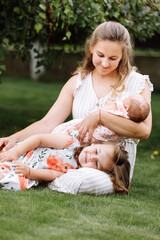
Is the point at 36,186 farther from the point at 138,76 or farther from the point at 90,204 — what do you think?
the point at 138,76

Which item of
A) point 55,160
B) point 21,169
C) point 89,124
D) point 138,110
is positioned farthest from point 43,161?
point 138,110

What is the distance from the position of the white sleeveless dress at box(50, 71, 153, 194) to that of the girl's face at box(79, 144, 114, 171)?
0.24 feet

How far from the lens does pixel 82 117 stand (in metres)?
3.64

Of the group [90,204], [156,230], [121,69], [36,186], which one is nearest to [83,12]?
[121,69]

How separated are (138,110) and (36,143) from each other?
76 cm

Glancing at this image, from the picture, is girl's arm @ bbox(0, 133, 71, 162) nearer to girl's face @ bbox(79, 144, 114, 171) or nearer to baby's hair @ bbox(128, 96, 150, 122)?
girl's face @ bbox(79, 144, 114, 171)

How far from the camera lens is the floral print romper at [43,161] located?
10.5 ft

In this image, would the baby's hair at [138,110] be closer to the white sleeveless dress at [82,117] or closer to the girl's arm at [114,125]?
the girl's arm at [114,125]

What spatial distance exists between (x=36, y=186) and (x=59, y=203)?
1.53 ft

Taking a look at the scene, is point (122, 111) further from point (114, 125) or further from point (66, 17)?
point (66, 17)

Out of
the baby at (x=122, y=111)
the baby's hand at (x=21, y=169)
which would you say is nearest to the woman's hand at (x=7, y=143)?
the baby's hand at (x=21, y=169)

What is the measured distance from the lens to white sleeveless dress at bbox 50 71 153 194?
10.4ft

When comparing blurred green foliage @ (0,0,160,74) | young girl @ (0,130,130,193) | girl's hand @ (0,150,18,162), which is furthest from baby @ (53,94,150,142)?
blurred green foliage @ (0,0,160,74)

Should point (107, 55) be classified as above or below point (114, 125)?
above
